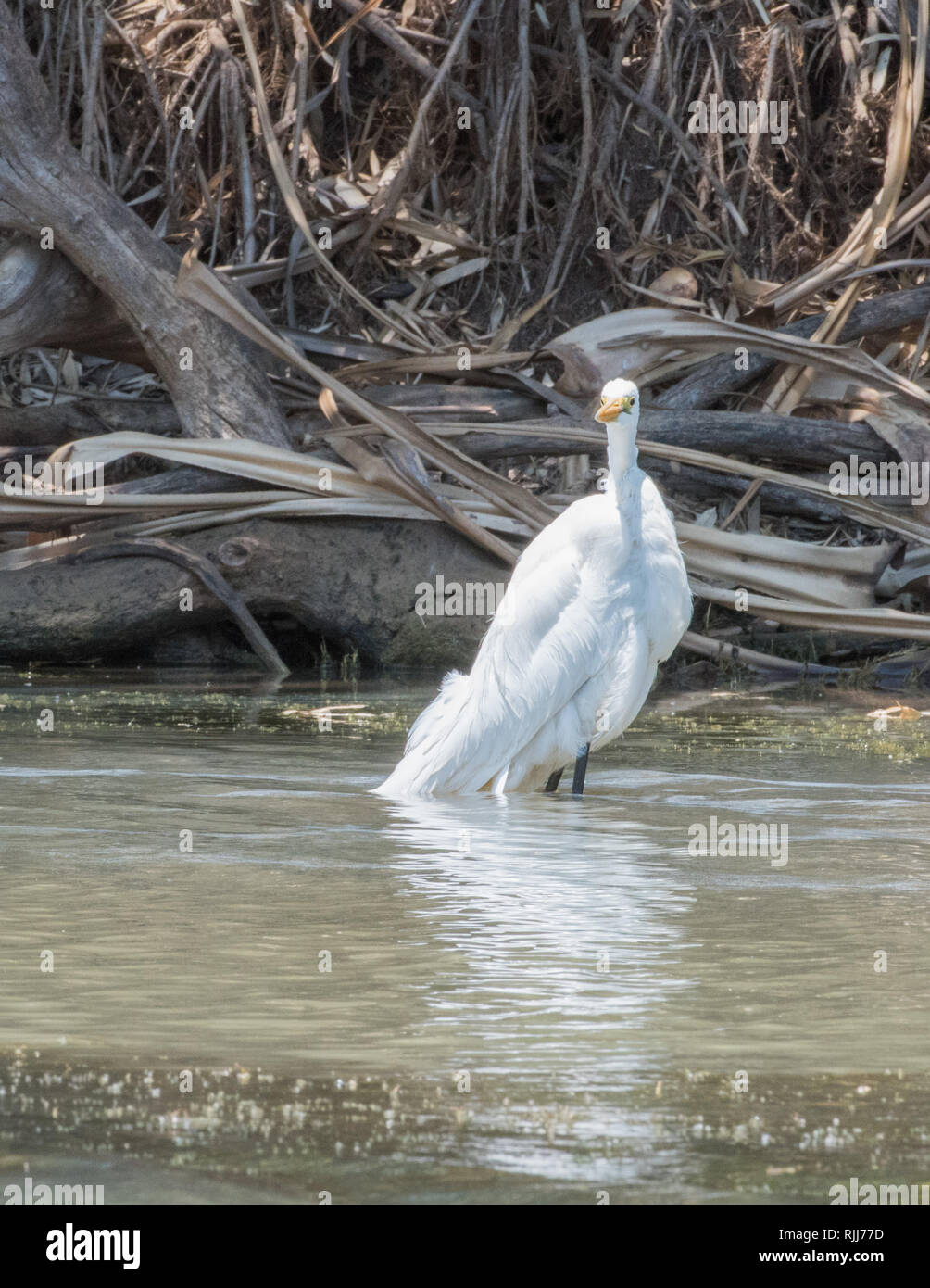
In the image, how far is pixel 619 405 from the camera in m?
6.62

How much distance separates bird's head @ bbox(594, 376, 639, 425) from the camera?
6.61 metres

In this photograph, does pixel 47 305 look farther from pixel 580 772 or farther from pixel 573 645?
pixel 580 772

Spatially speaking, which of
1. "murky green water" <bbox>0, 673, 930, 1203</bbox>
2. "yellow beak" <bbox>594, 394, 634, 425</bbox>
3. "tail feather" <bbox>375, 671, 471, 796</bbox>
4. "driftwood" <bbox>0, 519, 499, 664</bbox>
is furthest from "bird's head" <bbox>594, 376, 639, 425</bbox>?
"driftwood" <bbox>0, 519, 499, 664</bbox>

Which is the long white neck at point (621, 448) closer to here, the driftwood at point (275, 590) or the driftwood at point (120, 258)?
the driftwood at point (275, 590)

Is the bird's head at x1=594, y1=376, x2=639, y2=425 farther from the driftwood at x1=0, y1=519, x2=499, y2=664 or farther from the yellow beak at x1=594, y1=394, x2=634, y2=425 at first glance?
the driftwood at x1=0, y1=519, x2=499, y2=664

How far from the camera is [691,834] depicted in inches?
213

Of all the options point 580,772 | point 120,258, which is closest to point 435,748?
point 580,772

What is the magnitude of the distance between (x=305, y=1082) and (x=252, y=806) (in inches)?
114

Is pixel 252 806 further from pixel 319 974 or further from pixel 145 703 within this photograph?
pixel 145 703

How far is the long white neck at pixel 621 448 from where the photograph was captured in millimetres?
6500

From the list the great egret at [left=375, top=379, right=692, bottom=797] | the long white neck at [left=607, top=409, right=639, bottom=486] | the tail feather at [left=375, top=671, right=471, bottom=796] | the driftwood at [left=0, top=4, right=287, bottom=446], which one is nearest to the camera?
the tail feather at [left=375, top=671, right=471, bottom=796]

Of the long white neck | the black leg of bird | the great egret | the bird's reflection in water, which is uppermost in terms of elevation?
the long white neck

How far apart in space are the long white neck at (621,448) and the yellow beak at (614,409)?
32 millimetres
